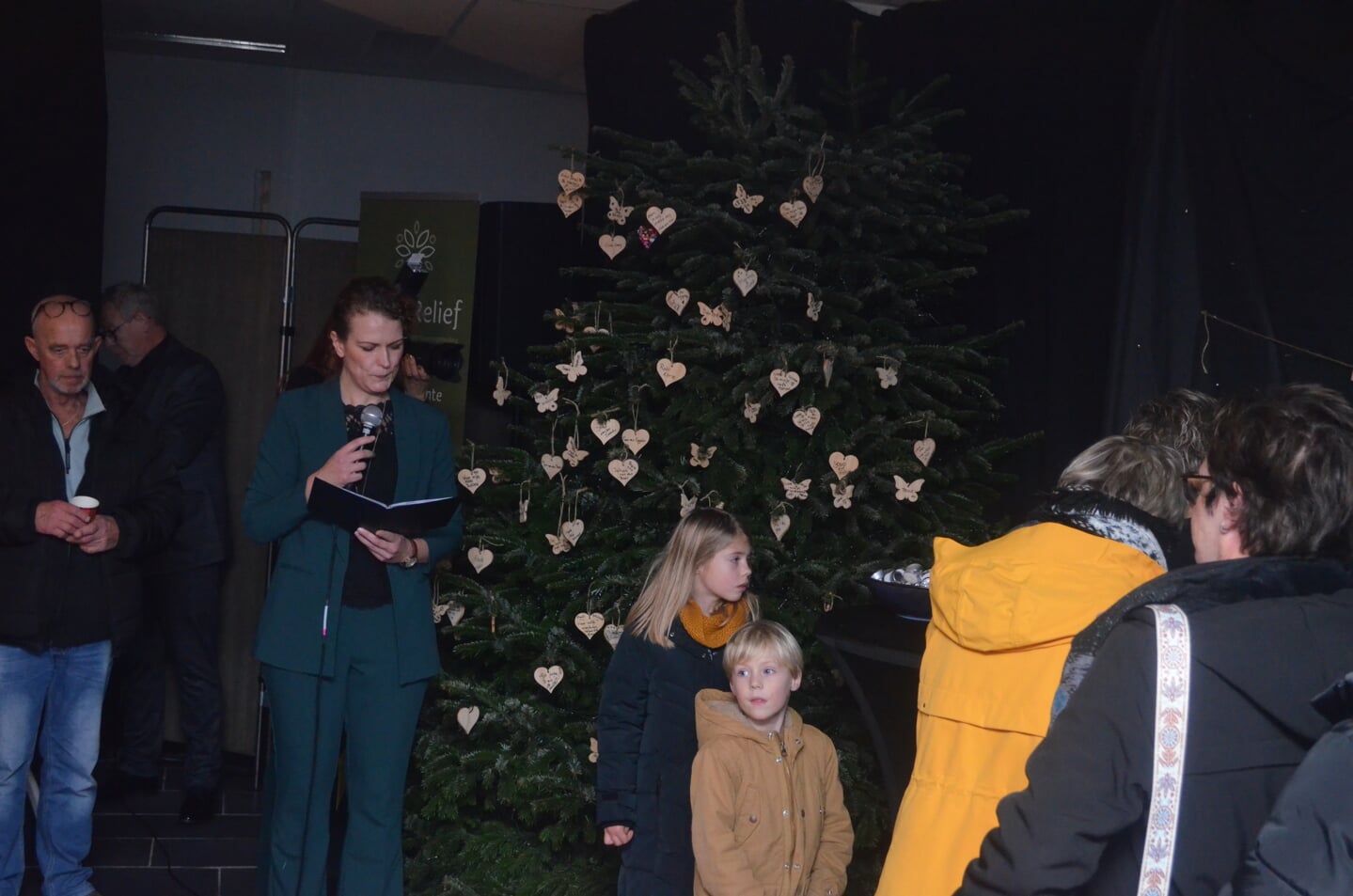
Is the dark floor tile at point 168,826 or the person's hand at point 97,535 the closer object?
the person's hand at point 97,535

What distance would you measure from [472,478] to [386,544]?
2.67 feet

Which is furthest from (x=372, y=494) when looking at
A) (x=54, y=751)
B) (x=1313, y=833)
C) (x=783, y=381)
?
(x=1313, y=833)

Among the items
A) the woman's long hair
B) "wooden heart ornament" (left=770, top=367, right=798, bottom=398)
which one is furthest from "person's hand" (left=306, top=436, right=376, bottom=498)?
"wooden heart ornament" (left=770, top=367, right=798, bottom=398)

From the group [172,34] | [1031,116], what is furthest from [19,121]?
[1031,116]

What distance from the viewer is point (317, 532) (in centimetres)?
332

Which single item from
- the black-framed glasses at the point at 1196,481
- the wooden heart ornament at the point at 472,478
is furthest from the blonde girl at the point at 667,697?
the black-framed glasses at the point at 1196,481

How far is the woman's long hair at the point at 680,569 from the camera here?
331 cm

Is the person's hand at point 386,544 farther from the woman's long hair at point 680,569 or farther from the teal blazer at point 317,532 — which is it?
the woman's long hair at point 680,569

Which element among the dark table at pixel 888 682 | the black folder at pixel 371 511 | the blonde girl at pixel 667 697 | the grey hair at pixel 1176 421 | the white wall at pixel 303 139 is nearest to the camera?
the grey hair at pixel 1176 421

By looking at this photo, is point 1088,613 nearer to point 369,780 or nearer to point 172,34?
point 369,780

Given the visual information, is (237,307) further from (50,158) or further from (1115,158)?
(1115,158)

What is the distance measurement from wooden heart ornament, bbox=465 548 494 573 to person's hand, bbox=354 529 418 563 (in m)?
0.65

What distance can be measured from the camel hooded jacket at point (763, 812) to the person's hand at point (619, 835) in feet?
0.91

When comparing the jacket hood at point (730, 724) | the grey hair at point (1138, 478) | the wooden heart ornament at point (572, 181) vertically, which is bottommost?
the jacket hood at point (730, 724)
